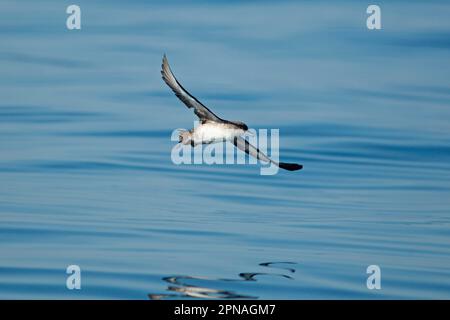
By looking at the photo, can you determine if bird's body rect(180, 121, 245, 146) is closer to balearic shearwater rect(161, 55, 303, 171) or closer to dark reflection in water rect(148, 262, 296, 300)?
balearic shearwater rect(161, 55, 303, 171)

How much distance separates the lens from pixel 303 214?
56.5ft

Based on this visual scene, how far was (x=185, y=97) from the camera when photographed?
47.8ft

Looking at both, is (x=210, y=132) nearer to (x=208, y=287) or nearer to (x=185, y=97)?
(x=185, y=97)

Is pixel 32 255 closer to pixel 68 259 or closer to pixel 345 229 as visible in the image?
pixel 68 259

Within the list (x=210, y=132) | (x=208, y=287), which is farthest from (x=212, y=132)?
(x=208, y=287)

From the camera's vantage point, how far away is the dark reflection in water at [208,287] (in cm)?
1301

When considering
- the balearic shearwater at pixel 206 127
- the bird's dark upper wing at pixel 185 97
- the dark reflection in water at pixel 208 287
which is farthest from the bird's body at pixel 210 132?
the dark reflection in water at pixel 208 287

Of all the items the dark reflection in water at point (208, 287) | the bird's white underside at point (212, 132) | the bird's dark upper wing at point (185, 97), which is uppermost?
the bird's dark upper wing at point (185, 97)

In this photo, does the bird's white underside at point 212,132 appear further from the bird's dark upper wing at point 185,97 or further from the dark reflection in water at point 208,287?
the dark reflection in water at point 208,287

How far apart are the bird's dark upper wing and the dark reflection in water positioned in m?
2.10

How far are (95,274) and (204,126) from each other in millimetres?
2466

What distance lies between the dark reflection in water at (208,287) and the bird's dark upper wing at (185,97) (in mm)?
2096

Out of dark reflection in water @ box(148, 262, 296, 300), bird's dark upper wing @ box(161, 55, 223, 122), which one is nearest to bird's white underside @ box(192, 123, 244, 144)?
bird's dark upper wing @ box(161, 55, 223, 122)
